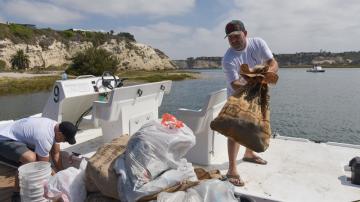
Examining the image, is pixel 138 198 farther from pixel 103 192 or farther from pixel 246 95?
pixel 246 95

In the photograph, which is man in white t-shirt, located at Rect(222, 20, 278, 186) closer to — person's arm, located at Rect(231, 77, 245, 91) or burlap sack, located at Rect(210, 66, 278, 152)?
person's arm, located at Rect(231, 77, 245, 91)

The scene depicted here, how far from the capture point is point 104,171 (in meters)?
3.48

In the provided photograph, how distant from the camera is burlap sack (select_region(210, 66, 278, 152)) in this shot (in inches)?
137

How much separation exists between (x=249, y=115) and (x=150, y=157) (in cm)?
110

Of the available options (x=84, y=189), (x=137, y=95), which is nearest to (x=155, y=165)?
(x=84, y=189)

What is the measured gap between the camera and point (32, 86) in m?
35.5

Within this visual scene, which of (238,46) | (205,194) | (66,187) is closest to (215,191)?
(205,194)

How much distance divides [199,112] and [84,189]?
5.43 feet

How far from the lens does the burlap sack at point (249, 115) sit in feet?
11.4

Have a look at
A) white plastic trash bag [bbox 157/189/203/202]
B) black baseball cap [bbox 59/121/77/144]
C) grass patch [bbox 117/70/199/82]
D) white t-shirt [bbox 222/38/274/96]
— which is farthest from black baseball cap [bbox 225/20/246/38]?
grass patch [bbox 117/70/199/82]

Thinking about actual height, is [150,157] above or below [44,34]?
below

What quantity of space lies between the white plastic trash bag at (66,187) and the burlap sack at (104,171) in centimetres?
10

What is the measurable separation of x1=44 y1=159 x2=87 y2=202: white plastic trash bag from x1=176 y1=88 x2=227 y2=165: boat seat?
4.87 feet

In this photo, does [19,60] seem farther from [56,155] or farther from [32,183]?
[32,183]
